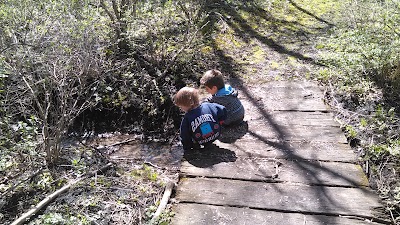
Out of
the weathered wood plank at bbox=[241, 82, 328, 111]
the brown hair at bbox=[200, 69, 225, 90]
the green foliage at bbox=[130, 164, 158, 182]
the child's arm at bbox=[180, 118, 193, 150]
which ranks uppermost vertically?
the brown hair at bbox=[200, 69, 225, 90]

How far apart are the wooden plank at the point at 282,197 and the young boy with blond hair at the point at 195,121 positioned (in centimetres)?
67

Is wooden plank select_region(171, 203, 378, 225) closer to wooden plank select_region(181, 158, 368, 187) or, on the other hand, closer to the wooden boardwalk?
the wooden boardwalk

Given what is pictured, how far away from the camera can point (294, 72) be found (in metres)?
6.14

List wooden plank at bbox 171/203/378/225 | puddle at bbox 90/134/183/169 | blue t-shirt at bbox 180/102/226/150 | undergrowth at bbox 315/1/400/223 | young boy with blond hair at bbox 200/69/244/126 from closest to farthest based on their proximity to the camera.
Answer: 1. wooden plank at bbox 171/203/378/225
2. undergrowth at bbox 315/1/400/223
3. blue t-shirt at bbox 180/102/226/150
4. young boy with blond hair at bbox 200/69/244/126
5. puddle at bbox 90/134/183/169

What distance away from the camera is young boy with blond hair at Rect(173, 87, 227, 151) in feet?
13.8

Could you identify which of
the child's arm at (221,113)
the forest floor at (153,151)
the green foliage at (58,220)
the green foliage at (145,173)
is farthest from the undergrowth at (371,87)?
the green foliage at (58,220)

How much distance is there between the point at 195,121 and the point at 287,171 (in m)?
1.17

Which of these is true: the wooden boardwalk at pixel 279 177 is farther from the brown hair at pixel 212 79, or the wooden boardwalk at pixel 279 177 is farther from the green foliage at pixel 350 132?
the brown hair at pixel 212 79

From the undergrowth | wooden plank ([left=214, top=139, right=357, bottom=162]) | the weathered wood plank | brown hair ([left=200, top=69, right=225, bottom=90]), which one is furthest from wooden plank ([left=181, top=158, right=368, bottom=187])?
the weathered wood plank

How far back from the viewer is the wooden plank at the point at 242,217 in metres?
3.10

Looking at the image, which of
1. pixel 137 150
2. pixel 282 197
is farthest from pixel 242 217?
pixel 137 150

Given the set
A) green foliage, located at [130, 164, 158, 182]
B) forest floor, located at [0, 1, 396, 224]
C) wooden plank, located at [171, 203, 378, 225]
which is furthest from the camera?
green foliage, located at [130, 164, 158, 182]

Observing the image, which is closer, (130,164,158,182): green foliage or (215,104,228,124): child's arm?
(130,164,158,182): green foliage

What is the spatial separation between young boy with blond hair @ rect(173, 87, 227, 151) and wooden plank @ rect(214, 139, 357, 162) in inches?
10.8
